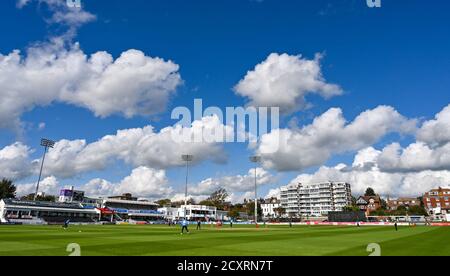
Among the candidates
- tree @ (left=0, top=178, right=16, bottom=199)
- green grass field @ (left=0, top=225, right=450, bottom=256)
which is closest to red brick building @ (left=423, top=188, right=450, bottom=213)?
green grass field @ (left=0, top=225, right=450, bottom=256)

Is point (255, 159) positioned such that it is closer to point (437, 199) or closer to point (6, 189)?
point (6, 189)

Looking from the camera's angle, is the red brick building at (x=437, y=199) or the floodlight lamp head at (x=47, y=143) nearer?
the floodlight lamp head at (x=47, y=143)

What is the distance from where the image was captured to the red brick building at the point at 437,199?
192125mm

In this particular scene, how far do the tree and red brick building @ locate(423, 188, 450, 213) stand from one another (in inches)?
8426

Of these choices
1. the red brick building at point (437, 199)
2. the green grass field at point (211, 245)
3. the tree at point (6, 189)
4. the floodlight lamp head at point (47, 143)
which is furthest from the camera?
the red brick building at point (437, 199)

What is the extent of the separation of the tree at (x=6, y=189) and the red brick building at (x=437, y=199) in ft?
702

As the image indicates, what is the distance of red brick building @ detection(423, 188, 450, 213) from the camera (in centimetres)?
19212

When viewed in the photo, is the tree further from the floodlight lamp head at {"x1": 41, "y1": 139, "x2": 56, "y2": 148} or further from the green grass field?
the green grass field

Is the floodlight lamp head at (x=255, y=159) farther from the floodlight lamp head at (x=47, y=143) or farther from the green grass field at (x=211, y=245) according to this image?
the green grass field at (x=211, y=245)

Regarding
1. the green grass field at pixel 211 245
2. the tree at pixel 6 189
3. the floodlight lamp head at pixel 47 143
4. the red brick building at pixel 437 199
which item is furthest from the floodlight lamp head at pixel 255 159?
the red brick building at pixel 437 199
